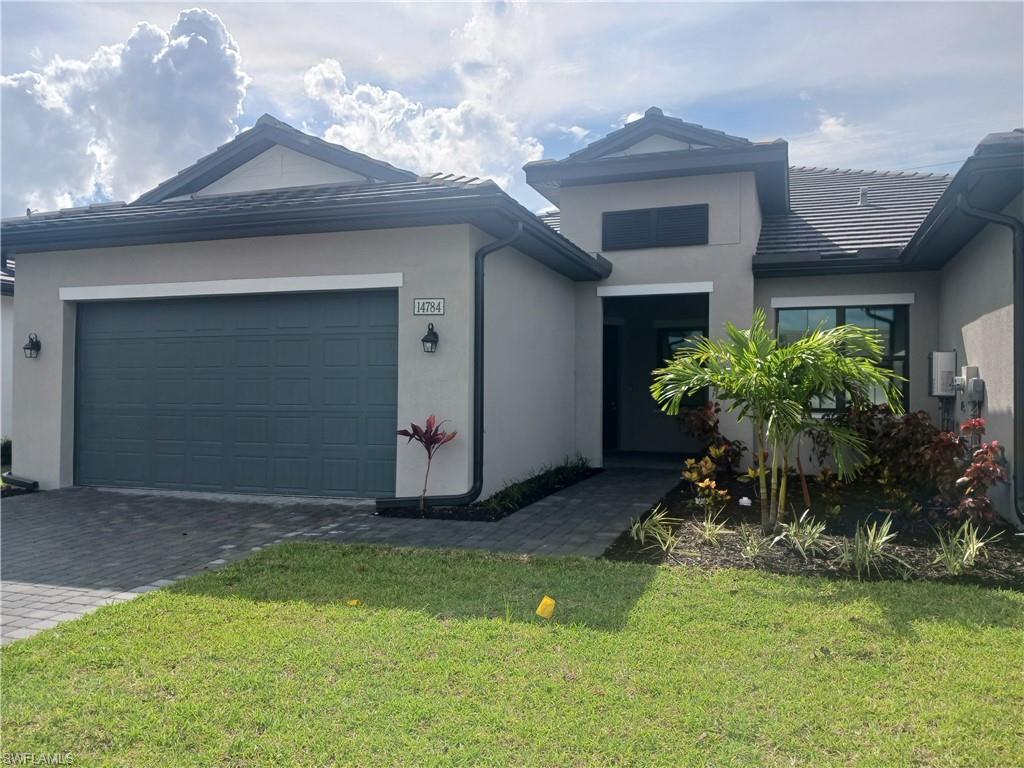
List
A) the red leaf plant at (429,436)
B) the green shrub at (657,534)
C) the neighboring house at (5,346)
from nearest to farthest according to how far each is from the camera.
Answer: the green shrub at (657,534) → the red leaf plant at (429,436) → the neighboring house at (5,346)

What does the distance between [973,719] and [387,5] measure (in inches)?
330

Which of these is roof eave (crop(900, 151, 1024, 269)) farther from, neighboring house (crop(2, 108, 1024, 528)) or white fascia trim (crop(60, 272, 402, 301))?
white fascia trim (crop(60, 272, 402, 301))

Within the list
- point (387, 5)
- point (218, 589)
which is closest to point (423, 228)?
point (387, 5)

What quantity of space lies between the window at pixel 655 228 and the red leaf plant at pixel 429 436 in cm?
552

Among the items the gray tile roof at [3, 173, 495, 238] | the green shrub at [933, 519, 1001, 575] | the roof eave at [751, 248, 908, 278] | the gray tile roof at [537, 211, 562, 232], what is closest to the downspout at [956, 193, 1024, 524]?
the green shrub at [933, 519, 1001, 575]

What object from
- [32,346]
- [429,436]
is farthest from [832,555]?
[32,346]

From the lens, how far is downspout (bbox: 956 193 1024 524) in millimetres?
6918

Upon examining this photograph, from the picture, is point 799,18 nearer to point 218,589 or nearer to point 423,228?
point 423,228

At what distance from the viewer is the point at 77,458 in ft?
34.0

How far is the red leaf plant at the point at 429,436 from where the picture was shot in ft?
27.1

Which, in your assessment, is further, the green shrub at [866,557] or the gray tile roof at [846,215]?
the gray tile roof at [846,215]

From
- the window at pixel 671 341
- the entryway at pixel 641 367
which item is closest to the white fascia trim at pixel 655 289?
the entryway at pixel 641 367

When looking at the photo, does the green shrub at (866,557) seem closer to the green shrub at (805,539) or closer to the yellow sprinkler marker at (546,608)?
the green shrub at (805,539)

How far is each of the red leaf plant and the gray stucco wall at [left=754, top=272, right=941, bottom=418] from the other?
265 inches
